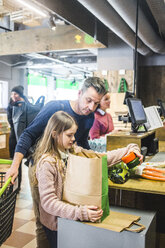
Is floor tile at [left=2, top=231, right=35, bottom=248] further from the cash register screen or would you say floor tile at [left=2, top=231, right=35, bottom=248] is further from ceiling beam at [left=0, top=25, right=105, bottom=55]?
ceiling beam at [left=0, top=25, right=105, bottom=55]

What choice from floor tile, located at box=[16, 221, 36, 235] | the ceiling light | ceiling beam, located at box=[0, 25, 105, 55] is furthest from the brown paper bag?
ceiling beam, located at box=[0, 25, 105, 55]

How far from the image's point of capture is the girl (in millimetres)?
1597

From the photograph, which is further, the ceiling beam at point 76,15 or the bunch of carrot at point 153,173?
the ceiling beam at point 76,15

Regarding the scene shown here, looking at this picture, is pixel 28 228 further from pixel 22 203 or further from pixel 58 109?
pixel 58 109

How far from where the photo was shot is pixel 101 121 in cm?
425

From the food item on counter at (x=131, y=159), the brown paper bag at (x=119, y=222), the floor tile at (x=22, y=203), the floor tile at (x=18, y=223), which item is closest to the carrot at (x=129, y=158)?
the food item on counter at (x=131, y=159)

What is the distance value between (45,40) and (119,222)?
6332 mm

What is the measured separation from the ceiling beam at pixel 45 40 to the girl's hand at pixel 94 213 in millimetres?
5830

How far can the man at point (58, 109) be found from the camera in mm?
1969

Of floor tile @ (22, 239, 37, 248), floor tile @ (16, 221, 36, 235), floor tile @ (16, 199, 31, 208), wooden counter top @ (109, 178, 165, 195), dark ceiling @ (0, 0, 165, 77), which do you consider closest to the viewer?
wooden counter top @ (109, 178, 165, 195)

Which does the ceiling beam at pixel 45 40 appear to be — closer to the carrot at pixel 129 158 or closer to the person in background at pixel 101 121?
the person in background at pixel 101 121

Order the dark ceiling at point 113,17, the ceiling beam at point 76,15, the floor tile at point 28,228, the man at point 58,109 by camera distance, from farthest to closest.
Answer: the ceiling beam at point 76,15 < the dark ceiling at point 113,17 < the floor tile at point 28,228 < the man at point 58,109

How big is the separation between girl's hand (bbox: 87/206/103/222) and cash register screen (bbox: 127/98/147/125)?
1.47m

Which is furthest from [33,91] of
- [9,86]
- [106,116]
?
[106,116]
